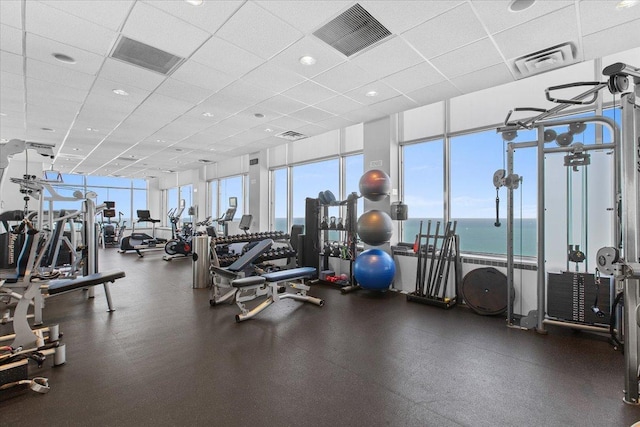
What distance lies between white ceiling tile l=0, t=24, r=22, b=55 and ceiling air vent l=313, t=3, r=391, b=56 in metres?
2.89

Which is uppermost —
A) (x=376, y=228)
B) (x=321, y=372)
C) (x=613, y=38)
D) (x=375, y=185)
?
(x=613, y=38)

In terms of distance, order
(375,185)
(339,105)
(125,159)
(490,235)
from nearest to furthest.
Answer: (490,235) < (375,185) < (339,105) < (125,159)

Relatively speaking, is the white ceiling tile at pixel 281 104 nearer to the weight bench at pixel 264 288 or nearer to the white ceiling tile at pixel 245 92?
the white ceiling tile at pixel 245 92

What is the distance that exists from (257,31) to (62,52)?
223 cm

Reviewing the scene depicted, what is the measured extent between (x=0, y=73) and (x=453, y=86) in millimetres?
5842

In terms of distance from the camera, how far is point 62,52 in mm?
3369

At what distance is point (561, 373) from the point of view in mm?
2543

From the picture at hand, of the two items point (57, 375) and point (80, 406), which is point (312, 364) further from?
point (57, 375)

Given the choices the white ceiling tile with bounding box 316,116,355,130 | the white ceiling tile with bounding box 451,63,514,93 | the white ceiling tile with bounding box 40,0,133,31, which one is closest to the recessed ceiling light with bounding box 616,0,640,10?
the white ceiling tile with bounding box 451,63,514,93

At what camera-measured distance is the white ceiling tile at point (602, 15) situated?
2592mm

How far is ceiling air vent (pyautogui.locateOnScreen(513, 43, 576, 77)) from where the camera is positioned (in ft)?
10.8

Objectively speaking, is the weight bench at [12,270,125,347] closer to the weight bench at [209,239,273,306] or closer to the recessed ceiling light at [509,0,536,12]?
the weight bench at [209,239,273,306]

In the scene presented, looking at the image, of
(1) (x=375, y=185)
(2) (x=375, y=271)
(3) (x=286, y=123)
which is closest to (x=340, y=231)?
(2) (x=375, y=271)

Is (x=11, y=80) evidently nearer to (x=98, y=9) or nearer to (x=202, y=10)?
(x=98, y=9)
